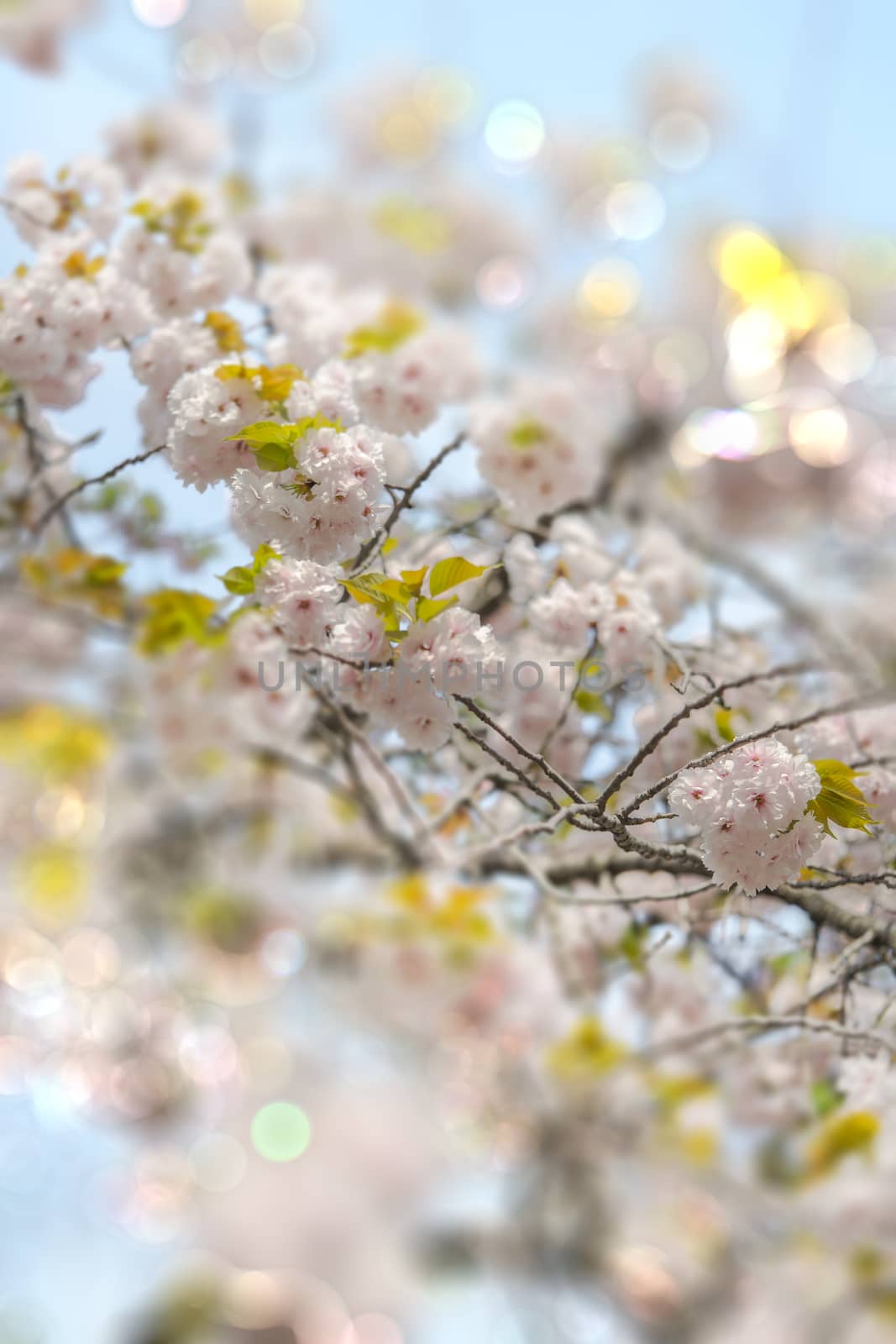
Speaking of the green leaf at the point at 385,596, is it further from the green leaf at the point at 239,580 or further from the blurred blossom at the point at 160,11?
the blurred blossom at the point at 160,11

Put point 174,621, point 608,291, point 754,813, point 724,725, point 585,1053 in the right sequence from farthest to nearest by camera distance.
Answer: point 608,291 < point 585,1053 < point 174,621 < point 724,725 < point 754,813

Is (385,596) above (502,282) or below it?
below

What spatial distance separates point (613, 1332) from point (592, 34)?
2.99 m

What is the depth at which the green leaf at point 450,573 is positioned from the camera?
1.79ft

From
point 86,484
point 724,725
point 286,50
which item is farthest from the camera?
point 286,50

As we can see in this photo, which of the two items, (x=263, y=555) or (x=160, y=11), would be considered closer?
(x=263, y=555)

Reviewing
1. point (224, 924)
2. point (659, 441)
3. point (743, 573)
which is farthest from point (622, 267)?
point (224, 924)

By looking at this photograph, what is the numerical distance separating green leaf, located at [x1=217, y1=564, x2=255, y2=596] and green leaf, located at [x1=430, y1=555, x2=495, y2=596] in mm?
117

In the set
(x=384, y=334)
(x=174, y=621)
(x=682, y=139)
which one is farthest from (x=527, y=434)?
(x=682, y=139)

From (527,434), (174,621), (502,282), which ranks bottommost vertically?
(174,621)

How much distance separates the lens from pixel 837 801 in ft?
1.72

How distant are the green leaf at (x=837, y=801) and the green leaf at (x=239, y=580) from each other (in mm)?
355

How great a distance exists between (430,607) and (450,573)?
28 millimetres

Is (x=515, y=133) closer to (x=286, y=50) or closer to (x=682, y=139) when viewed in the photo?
(x=682, y=139)
